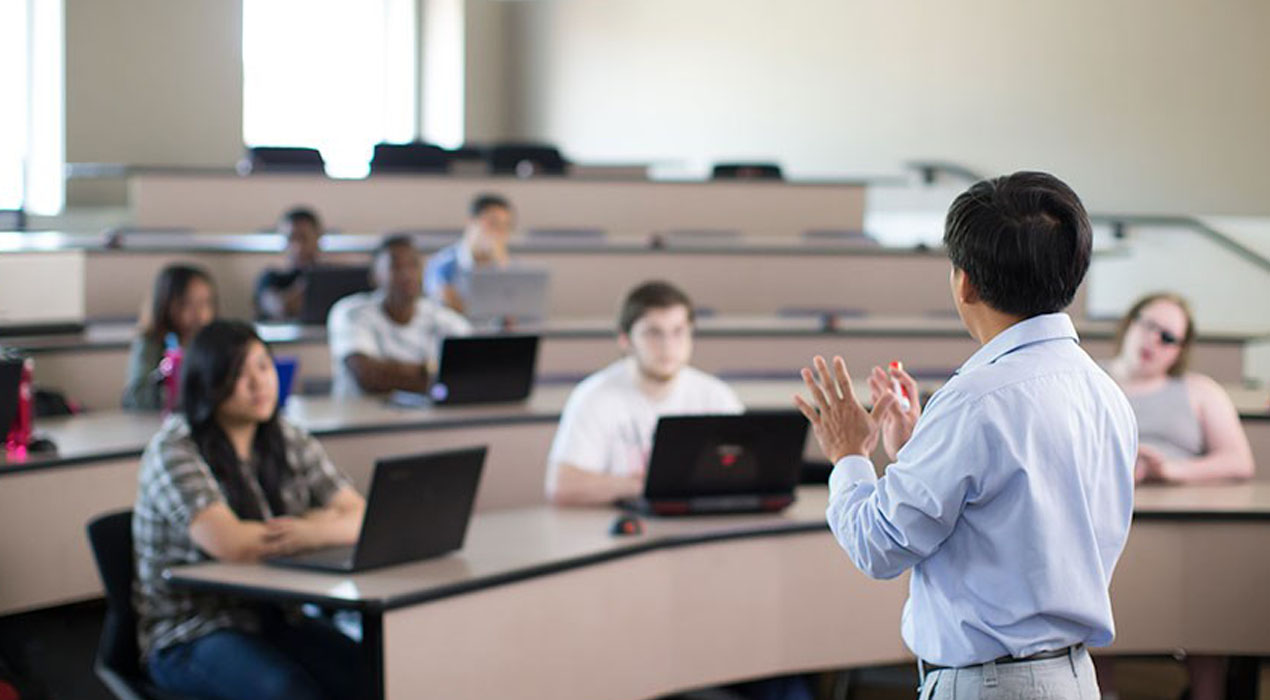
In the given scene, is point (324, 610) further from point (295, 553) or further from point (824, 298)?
point (824, 298)

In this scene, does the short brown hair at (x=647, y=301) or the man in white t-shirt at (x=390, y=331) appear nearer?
the short brown hair at (x=647, y=301)

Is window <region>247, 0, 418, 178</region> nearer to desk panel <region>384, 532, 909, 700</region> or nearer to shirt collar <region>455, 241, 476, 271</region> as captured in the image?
shirt collar <region>455, 241, 476, 271</region>

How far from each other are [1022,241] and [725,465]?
187 cm

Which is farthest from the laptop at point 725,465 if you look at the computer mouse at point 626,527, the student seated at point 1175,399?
the student seated at point 1175,399

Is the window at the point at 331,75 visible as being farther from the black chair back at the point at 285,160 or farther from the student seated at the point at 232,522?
the student seated at the point at 232,522

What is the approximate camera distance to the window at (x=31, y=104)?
959 centimetres

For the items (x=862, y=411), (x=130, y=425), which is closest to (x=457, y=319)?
(x=130, y=425)

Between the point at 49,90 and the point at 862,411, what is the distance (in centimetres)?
881

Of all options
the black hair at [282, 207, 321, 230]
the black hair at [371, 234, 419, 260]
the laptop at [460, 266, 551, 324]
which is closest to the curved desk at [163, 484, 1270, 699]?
the black hair at [371, 234, 419, 260]

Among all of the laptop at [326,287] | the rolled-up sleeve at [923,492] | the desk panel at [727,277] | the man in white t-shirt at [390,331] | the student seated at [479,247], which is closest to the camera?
the rolled-up sleeve at [923,492]

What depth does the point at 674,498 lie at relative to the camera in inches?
143

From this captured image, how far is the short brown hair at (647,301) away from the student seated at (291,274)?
303 centimetres

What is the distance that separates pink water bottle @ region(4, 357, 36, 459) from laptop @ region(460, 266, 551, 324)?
229cm

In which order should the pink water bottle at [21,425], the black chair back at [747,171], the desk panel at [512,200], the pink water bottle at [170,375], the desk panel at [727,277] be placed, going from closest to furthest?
the pink water bottle at [21,425] → the pink water bottle at [170,375] → the desk panel at [727,277] → the desk panel at [512,200] → the black chair back at [747,171]
